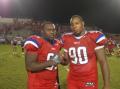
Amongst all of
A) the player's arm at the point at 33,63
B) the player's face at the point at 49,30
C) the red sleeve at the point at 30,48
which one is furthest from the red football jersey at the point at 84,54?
the red sleeve at the point at 30,48

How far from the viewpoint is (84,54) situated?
512cm

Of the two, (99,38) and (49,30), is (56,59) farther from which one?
(99,38)

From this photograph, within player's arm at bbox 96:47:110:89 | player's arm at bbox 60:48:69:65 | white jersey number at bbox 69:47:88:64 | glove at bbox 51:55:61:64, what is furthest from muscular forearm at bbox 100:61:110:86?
glove at bbox 51:55:61:64

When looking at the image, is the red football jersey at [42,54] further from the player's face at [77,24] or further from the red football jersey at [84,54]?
the player's face at [77,24]

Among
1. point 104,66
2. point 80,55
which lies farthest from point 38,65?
point 104,66

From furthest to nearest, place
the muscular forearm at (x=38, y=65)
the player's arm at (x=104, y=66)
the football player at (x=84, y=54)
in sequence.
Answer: the football player at (x=84, y=54) < the player's arm at (x=104, y=66) < the muscular forearm at (x=38, y=65)

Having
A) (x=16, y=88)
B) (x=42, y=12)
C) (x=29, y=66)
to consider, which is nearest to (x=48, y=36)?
(x=29, y=66)

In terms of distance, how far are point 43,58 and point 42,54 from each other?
0.24ft

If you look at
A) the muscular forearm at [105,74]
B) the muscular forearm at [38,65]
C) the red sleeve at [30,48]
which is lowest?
the muscular forearm at [105,74]

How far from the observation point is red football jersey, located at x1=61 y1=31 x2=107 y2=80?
16.8 ft

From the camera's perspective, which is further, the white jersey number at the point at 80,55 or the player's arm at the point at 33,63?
the white jersey number at the point at 80,55

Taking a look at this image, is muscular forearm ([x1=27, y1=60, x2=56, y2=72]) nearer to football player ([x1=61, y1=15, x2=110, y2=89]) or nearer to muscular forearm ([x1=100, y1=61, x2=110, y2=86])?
football player ([x1=61, y1=15, x2=110, y2=89])

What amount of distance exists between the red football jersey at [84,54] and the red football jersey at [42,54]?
32cm

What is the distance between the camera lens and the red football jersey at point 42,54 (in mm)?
4863
